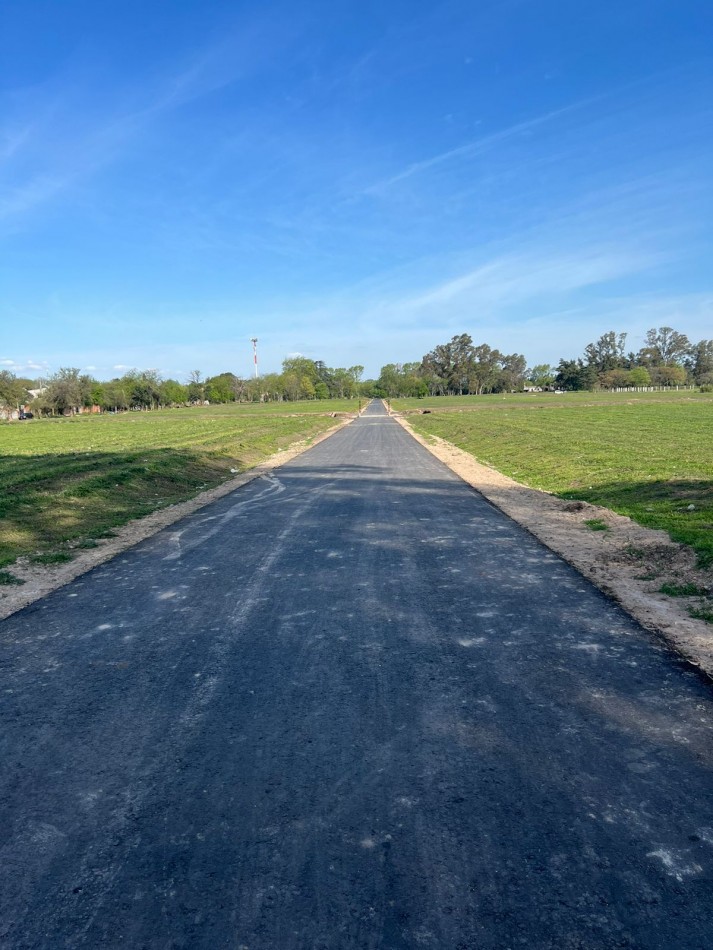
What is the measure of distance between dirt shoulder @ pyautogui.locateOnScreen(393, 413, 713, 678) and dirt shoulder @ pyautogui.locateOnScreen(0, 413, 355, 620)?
6645 millimetres

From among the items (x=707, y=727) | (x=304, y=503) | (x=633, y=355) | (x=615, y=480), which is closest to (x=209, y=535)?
(x=304, y=503)

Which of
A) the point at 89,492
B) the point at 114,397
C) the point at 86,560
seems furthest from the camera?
the point at 114,397

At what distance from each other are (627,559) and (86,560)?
773 centimetres

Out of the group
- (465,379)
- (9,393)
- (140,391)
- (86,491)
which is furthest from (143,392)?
(86,491)

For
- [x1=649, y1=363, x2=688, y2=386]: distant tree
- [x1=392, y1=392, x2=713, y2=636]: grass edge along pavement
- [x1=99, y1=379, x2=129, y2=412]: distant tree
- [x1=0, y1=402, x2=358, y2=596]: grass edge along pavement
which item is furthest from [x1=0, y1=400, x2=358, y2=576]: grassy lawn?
[x1=649, y1=363, x2=688, y2=386]: distant tree

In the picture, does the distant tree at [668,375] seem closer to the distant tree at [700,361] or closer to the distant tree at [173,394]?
the distant tree at [700,361]

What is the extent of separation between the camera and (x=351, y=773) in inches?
143

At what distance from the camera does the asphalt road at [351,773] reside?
8.75ft

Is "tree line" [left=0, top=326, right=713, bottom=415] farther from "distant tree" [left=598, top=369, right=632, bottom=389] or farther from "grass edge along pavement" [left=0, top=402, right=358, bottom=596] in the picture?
"grass edge along pavement" [left=0, top=402, right=358, bottom=596]

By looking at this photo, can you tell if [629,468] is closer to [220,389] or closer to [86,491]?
[86,491]

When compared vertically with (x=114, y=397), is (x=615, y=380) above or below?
above

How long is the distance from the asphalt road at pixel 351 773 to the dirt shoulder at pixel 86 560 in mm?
482

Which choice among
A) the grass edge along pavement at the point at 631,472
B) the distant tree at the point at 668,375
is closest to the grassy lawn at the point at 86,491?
the grass edge along pavement at the point at 631,472

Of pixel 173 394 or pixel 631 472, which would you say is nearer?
pixel 631 472
